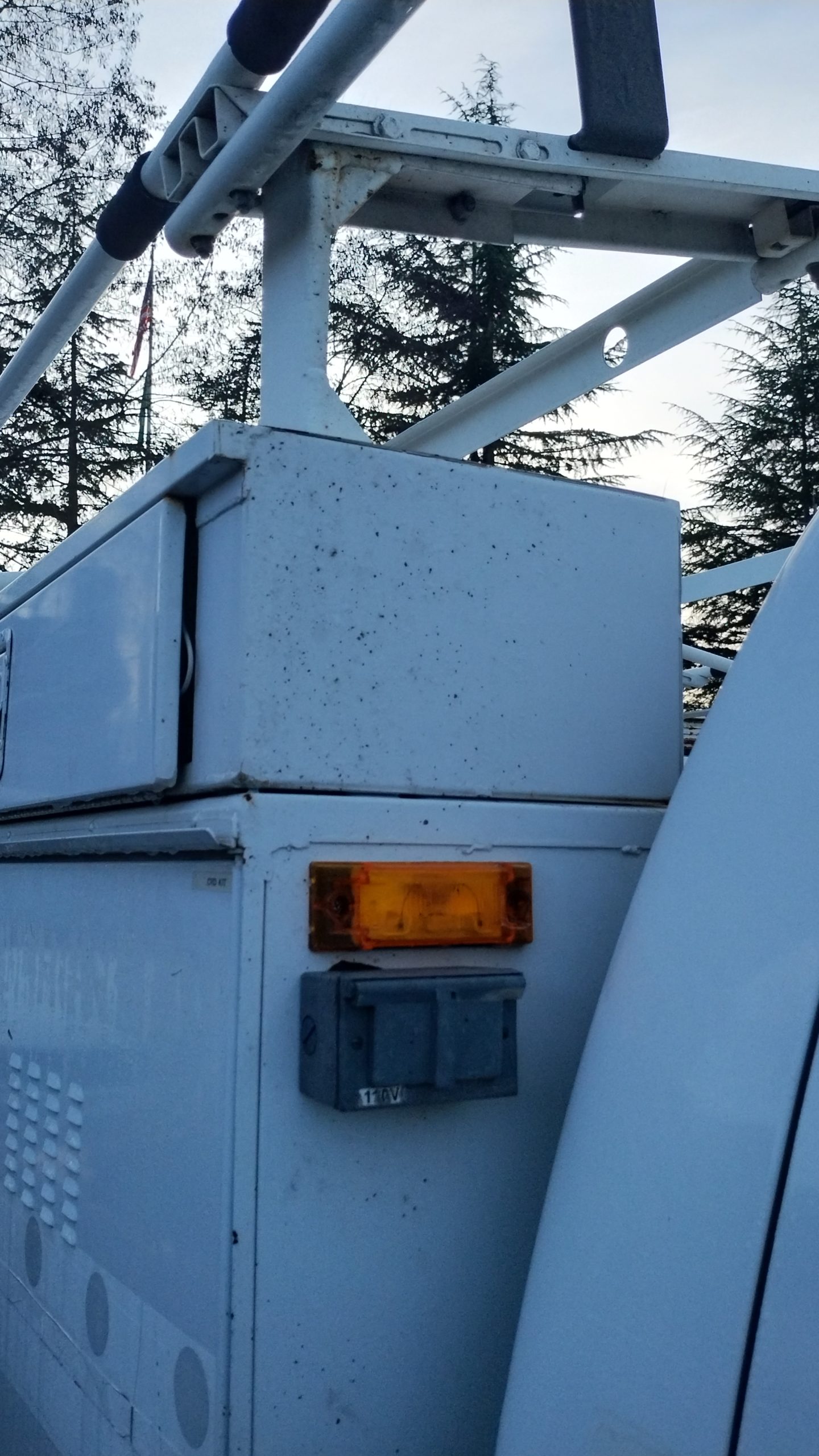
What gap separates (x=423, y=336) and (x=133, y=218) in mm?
16043

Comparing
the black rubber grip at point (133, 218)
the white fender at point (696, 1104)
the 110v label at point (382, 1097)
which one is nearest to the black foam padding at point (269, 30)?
the black rubber grip at point (133, 218)

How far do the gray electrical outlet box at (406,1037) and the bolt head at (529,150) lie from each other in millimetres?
1176

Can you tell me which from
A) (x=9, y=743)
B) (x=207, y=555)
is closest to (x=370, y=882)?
(x=207, y=555)

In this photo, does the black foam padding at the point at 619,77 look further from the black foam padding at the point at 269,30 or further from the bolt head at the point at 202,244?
the bolt head at the point at 202,244

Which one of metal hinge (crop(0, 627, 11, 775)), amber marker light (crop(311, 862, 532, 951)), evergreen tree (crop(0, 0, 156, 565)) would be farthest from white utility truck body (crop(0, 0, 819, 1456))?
evergreen tree (crop(0, 0, 156, 565))

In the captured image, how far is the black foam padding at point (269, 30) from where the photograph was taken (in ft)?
5.04

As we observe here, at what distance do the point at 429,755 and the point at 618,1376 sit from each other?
0.66 m

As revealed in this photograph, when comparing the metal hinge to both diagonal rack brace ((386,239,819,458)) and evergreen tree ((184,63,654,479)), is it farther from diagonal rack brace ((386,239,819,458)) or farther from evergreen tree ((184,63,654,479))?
evergreen tree ((184,63,654,479))

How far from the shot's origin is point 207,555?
148 cm

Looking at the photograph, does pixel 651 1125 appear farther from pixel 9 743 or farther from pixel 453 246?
pixel 453 246

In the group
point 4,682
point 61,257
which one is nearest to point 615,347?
point 4,682

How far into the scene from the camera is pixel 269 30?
157 centimetres

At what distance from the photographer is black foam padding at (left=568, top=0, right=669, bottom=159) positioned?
1772mm

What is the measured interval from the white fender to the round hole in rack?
1350 millimetres
